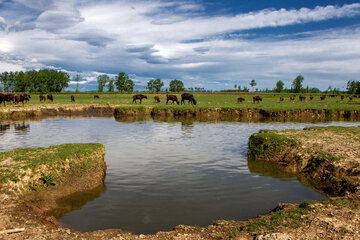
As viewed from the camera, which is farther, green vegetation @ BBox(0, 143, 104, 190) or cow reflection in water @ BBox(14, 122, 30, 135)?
cow reflection in water @ BBox(14, 122, 30, 135)

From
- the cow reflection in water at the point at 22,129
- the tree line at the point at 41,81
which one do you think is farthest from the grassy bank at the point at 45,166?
the tree line at the point at 41,81

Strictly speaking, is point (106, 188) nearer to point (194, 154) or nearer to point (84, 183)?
point (84, 183)

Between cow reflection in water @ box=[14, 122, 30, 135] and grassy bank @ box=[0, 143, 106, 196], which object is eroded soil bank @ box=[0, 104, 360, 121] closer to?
cow reflection in water @ box=[14, 122, 30, 135]

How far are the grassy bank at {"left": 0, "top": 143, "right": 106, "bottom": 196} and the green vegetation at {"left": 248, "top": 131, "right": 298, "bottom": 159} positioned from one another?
828cm

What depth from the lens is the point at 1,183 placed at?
28.2 feet

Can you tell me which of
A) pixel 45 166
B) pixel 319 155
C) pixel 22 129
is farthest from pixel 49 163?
pixel 22 129

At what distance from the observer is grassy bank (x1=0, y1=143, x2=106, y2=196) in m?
8.90

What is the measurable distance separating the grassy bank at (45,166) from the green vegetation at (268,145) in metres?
8.28

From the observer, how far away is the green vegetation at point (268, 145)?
13734 millimetres

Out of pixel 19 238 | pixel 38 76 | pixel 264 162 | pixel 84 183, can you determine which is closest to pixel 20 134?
pixel 84 183

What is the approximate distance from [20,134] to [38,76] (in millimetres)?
152667

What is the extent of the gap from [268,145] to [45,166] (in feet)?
36.0

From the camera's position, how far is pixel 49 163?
9.96 metres

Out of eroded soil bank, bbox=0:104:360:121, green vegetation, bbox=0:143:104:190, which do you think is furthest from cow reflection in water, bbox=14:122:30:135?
green vegetation, bbox=0:143:104:190
